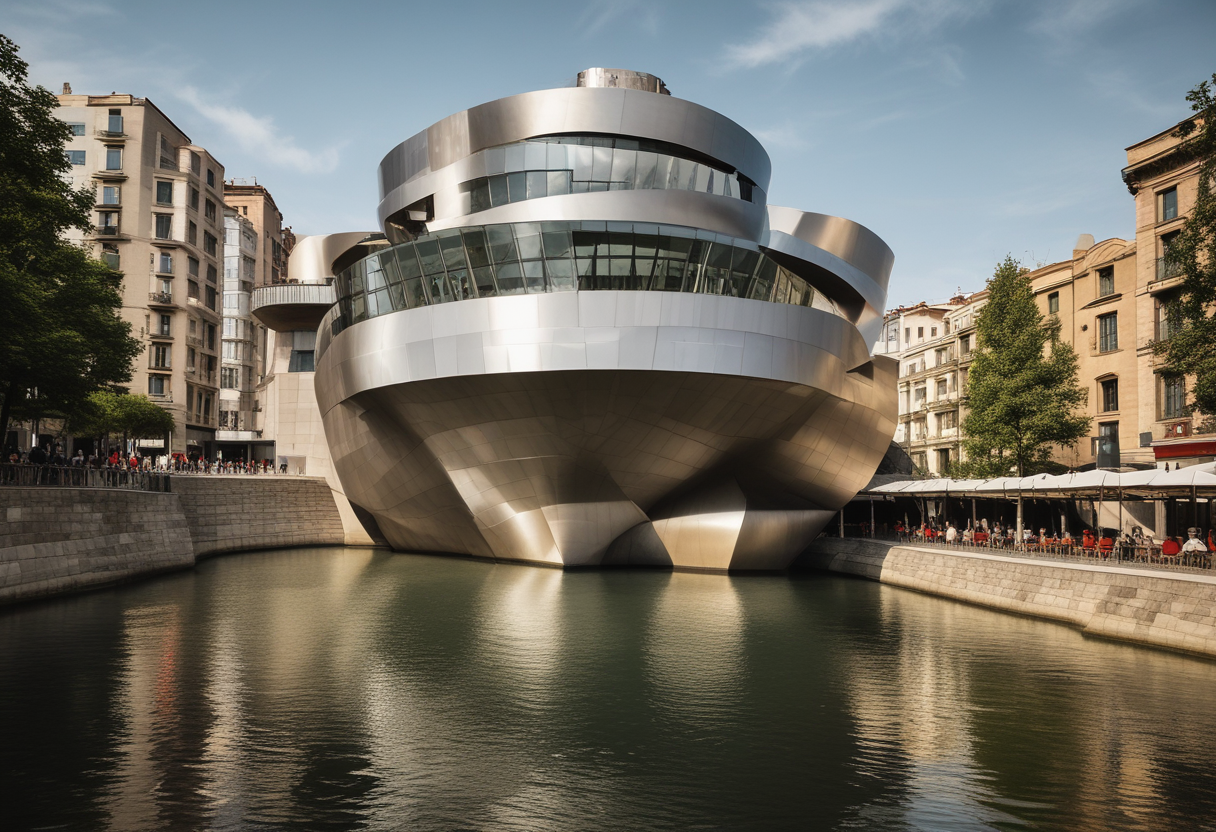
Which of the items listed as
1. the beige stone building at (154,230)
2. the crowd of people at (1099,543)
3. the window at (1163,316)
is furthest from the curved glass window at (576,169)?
the beige stone building at (154,230)

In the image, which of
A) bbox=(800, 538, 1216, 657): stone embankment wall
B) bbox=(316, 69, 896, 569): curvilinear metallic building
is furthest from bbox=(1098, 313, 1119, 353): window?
bbox=(800, 538, 1216, 657): stone embankment wall

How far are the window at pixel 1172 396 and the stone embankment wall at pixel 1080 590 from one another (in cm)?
1267

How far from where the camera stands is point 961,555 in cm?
2995

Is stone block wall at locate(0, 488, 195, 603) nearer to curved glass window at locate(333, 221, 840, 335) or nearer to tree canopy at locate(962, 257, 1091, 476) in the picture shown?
curved glass window at locate(333, 221, 840, 335)

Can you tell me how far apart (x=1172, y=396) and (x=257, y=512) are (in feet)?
151

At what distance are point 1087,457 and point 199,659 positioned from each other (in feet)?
157

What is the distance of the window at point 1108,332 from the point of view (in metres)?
45.2

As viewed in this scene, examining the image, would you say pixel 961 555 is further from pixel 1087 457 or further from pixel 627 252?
pixel 1087 457

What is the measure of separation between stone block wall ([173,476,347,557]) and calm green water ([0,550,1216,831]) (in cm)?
2035

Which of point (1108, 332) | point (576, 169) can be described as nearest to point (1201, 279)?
point (576, 169)

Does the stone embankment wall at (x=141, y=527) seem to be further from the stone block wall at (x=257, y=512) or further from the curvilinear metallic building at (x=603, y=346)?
the curvilinear metallic building at (x=603, y=346)

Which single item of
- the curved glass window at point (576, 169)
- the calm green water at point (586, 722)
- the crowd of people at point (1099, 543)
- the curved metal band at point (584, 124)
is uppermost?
the curved metal band at point (584, 124)

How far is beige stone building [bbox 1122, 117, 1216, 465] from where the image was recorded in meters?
35.1

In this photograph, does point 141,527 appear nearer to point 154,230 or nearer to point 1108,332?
point 1108,332
